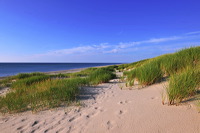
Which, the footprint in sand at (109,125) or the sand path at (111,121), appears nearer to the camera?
the sand path at (111,121)

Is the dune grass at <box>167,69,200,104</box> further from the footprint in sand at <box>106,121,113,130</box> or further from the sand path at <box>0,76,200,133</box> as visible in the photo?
the footprint in sand at <box>106,121,113,130</box>

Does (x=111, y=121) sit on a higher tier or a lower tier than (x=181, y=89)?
lower

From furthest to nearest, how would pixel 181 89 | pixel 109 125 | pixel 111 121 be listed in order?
pixel 181 89 < pixel 111 121 < pixel 109 125

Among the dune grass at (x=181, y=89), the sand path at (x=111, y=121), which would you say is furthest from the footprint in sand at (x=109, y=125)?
the dune grass at (x=181, y=89)

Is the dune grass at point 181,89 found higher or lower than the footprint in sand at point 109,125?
higher

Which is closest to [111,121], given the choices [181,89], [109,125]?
[109,125]

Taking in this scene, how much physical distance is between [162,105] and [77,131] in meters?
1.98

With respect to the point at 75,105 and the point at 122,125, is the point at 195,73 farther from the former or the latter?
the point at 75,105

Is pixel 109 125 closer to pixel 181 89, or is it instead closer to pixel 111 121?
pixel 111 121

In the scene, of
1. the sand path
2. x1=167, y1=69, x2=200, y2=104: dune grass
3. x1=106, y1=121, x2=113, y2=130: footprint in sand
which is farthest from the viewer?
x1=167, y1=69, x2=200, y2=104: dune grass

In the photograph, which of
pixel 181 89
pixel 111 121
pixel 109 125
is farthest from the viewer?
pixel 181 89

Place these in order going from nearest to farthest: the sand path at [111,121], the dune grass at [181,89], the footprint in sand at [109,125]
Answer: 1. the sand path at [111,121]
2. the footprint in sand at [109,125]
3. the dune grass at [181,89]

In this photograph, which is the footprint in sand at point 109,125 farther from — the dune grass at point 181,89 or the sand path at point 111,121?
the dune grass at point 181,89

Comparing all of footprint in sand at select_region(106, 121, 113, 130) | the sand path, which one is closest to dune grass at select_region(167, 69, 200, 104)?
the sand path
